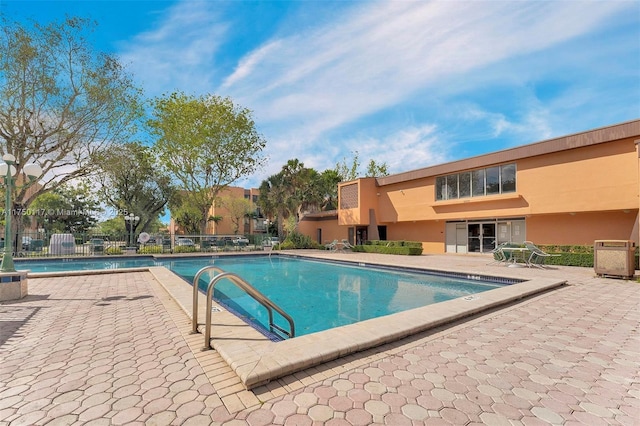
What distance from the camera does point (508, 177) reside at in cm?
1553

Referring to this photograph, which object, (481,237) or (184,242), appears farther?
(184,242)

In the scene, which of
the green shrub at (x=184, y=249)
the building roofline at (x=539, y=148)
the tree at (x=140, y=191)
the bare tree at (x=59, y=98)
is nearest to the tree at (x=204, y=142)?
the green shrub at (x=184, y=249)

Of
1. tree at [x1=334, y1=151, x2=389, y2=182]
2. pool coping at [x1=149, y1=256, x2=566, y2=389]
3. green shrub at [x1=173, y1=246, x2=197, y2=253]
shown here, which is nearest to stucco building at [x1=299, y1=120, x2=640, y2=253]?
tree at [x1=334, y1=151, x2=389, y2=182]

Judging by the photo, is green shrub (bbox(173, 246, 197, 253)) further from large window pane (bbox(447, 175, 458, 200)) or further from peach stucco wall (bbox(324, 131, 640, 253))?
large window pane (bbox(447, 175, 458, 200))

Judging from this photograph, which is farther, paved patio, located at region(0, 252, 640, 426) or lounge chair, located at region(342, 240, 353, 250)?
lounge chair, located at region(342, 240, 353, 250)

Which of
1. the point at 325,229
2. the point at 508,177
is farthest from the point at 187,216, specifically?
the point at 508,177

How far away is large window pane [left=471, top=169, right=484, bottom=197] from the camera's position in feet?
54.4

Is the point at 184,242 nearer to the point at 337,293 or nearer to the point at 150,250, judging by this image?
the point at 150,250

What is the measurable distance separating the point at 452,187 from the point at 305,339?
54.7 ft

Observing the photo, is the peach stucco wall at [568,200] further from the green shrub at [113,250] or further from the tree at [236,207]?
the tree at [236,207]

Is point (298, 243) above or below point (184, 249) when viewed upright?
above

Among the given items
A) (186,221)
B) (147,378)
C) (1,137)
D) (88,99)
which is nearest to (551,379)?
(147,378)

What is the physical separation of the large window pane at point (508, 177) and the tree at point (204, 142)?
53.6ft

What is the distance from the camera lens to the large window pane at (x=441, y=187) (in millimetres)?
18312
